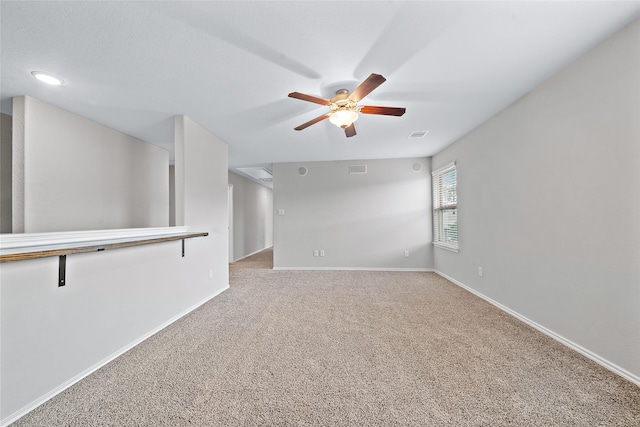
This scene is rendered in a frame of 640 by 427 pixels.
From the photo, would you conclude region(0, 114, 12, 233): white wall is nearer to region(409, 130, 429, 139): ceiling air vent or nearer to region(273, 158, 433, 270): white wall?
region(273, 158, 433, 270): white wall

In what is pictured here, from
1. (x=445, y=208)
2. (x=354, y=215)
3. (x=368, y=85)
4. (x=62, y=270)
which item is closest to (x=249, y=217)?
(x=354, y=215)

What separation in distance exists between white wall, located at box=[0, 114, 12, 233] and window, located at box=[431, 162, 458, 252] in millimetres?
5579

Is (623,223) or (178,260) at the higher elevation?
(623,223)

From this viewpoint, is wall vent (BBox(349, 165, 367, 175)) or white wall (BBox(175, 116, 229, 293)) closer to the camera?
white wall (BBox(175, 116, 229, 293))

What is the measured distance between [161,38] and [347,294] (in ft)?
10.7

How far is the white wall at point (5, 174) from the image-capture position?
94.0 inches

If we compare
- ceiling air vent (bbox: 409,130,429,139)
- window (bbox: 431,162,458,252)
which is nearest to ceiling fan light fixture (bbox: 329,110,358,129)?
ceiling air vent (bbox: 409,130,429,139)

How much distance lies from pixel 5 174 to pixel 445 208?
5808mm

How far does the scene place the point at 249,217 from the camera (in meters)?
7.12

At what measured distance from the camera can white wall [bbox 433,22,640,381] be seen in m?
1.55

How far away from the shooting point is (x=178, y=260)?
2.70m

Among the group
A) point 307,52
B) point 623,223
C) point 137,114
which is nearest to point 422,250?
point 623,223

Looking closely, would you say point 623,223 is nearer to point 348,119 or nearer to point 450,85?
point 450,85

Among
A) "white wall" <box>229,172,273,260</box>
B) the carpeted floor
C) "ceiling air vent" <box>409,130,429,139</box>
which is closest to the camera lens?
the carpeted floor
